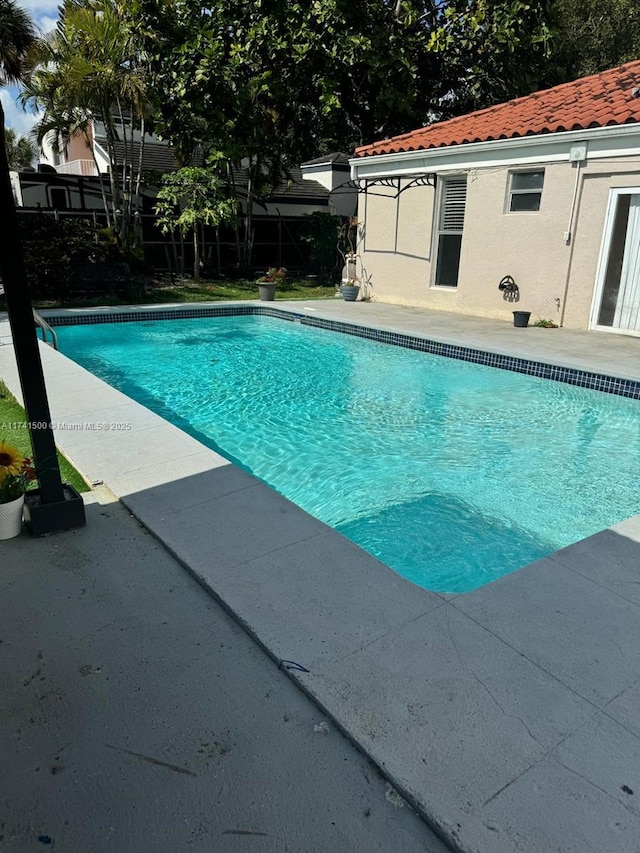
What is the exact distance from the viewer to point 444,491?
4926mm

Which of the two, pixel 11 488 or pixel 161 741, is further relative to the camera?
pixel 11 488

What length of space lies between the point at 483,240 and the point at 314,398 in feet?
20.4

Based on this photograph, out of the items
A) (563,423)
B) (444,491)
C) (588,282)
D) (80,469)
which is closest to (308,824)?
(80,469)

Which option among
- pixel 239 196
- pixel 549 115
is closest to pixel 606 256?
pixel 549 115

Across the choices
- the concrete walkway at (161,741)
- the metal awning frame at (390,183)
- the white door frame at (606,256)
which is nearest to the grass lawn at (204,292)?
the metal awning frame at (390,183)

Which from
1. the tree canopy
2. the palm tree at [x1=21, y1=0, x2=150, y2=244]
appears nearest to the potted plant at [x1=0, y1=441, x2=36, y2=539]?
the palm tree at [x1=21, y1=0, x2=150, y2=244]

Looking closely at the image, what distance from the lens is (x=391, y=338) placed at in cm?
1013

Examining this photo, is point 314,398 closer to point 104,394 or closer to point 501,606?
point 104,394

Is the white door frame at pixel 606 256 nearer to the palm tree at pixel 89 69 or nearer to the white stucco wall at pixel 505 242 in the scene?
the white stucco wall at pixel 505 242

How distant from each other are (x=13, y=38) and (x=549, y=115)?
499 inches

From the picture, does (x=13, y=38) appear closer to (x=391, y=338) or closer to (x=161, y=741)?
(x=391, y=338)

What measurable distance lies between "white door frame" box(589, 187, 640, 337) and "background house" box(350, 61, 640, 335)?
0.02 m

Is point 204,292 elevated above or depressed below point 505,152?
below

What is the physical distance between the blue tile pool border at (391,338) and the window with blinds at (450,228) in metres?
3.31
